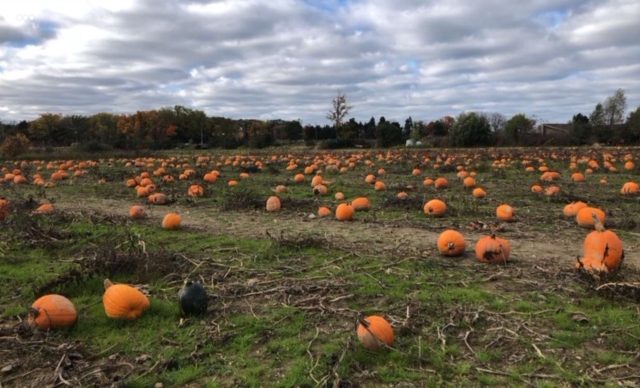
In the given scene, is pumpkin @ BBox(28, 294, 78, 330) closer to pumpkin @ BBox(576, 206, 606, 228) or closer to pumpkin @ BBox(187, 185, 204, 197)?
pumpkin @ BBox(576, 206, 606, 228)

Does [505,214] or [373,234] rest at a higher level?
[505,214]

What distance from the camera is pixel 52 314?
4734mm

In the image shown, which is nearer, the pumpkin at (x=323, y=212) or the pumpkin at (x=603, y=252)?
the pumpkin at (x=603, y=252)

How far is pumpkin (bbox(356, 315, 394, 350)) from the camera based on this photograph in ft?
13.5

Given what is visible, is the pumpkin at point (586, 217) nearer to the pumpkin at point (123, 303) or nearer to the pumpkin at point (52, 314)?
the pumpkin at point (123, 303)

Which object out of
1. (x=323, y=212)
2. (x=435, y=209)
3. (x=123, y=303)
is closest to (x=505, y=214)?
(x=435, y=209)

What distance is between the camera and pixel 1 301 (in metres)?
5.62

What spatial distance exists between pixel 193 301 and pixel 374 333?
1.75 meters

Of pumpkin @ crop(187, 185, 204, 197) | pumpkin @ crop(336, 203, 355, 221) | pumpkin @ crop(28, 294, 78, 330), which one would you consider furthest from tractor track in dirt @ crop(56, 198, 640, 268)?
pumpkin @ crop(28, 294, 78, 330)

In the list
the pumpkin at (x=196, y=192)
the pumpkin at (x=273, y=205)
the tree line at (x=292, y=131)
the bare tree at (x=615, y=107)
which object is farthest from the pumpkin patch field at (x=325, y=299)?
the bare tree at (x=615, y=107)

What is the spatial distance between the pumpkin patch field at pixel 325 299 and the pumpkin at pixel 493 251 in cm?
3

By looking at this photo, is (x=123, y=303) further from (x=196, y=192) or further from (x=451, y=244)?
(x=196, y=192)

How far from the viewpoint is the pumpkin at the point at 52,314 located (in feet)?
15.4

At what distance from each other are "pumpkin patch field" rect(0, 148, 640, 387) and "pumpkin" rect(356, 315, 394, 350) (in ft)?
0.05
